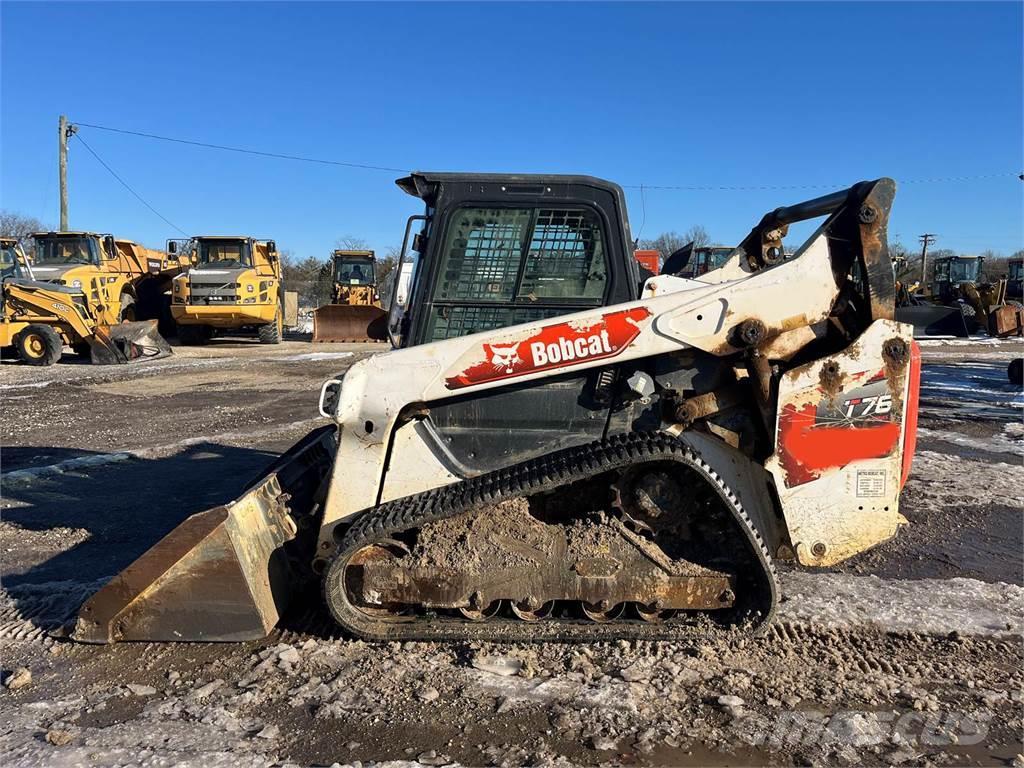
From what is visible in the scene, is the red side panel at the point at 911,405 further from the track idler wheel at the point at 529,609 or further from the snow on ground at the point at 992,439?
the snow on ground at the point at 992,439

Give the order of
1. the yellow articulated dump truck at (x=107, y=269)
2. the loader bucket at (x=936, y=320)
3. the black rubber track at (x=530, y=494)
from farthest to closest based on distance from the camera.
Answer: the loader bucket at (x=936, y=320), the yellow articulated dump truck at (x=107, y=269), the black rubber track at (x=530, y=494)

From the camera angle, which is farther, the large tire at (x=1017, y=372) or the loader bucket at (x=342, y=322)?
the loader bucket at (x=342, y=322)

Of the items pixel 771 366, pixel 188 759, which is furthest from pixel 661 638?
pixel 188 759

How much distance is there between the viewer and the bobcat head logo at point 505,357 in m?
3.15

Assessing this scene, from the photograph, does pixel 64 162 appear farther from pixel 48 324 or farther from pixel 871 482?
pixel 871 482

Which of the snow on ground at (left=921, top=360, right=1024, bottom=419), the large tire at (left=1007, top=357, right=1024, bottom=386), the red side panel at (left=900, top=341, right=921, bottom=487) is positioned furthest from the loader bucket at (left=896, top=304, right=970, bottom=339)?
the red side panel at (left=900, top=341, right=921, bottom=487)

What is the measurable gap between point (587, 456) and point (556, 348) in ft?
1.61

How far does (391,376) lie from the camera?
3.21 metres

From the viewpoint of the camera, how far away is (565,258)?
3379mm

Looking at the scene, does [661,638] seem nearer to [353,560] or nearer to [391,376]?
[353,560]

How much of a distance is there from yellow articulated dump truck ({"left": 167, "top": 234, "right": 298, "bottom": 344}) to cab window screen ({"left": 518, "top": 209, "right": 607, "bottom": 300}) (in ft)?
54.5

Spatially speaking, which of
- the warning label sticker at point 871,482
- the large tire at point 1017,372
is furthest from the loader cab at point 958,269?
the warning label sticker at point 871,482

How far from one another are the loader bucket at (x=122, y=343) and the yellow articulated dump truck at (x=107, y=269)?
140 centimetres

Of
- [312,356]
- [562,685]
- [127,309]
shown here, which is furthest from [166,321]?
[562,685]
